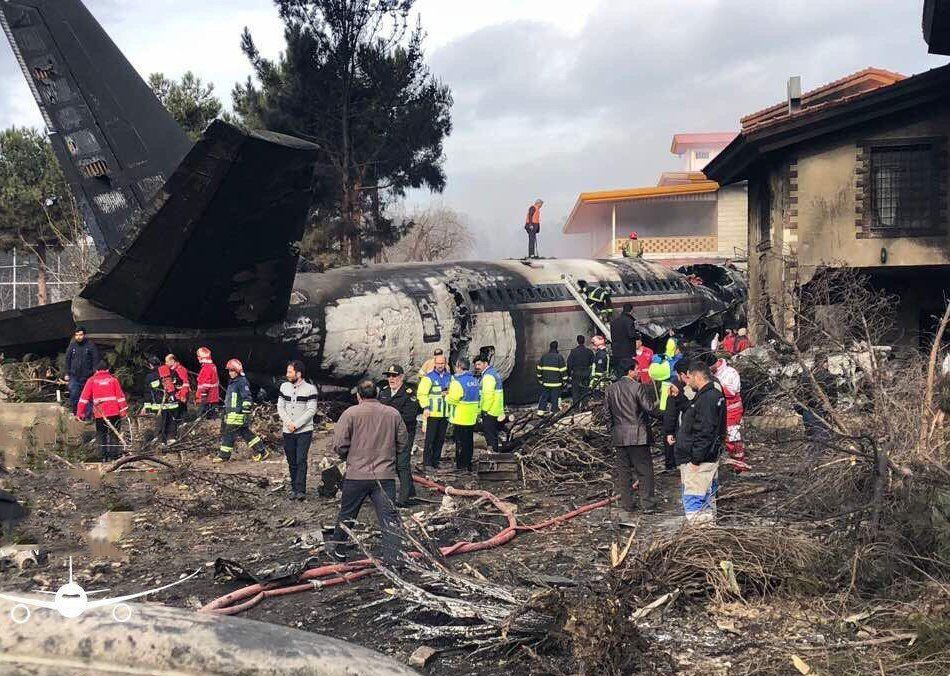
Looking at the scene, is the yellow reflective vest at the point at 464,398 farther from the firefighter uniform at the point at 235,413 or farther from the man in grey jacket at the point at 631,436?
the firefighter uniform at the point at 235,413

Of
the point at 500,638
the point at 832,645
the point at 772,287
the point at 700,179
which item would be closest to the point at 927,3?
the point at 772,287

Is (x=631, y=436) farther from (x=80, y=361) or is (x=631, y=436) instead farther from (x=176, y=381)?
Result: (x=80, y=361)

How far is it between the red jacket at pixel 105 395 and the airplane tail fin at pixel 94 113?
94.3 inches

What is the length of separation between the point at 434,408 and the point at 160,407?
18.0 ft

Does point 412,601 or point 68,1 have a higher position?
point 68,1

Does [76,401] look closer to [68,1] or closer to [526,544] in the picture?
[68,1]

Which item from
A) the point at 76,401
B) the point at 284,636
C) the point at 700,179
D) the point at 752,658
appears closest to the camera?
the point at 284,636

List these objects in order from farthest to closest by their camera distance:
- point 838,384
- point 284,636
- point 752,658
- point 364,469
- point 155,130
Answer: point 155,130
point 838,384
point 364,469
point 752,658
point 284,636

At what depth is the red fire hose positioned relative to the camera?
856cm

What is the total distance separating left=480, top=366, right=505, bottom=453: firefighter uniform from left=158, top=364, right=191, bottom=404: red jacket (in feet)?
18.6

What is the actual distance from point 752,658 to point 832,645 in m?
0.66

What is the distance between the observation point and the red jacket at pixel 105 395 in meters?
16.1

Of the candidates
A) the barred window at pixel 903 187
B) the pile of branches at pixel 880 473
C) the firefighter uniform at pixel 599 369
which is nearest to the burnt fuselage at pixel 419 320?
the firefighter uniform at pixel 599 369

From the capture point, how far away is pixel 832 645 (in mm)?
7176
